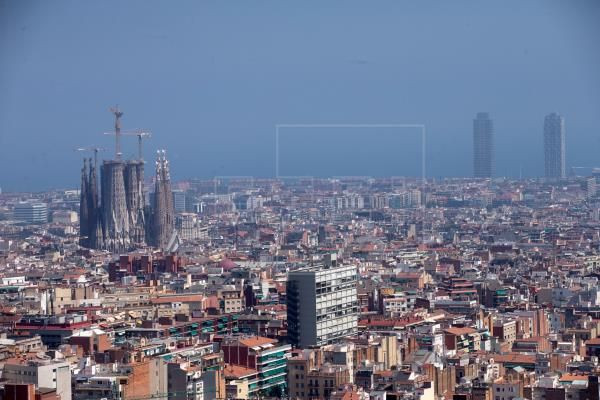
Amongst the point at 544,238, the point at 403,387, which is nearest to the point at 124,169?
the point at 544,238

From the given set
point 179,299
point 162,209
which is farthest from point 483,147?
point 179,299

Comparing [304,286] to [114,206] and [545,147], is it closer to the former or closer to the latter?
[545,147]

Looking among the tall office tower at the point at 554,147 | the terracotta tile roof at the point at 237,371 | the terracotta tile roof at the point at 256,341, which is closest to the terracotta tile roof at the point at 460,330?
the terracotta tile roof at the point at 256,341

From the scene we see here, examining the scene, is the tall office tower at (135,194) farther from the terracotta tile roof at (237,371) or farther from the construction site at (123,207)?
the terracotta tile roof at (237,371)

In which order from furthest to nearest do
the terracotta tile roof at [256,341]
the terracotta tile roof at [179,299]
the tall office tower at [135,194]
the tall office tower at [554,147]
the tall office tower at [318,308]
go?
the tall office tower at [135,194]
the tall office tower at [554,147]
the terracotta tile roof at [179,299]
the tall office tower at [318,308]
the terracotta tile roof at [256,341]

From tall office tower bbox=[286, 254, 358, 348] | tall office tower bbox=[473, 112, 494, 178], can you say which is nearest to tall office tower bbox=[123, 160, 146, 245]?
tall office tower bbox=[473, 112, 494, 178]

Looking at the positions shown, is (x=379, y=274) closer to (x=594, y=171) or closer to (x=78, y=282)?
(x=78, y=282)
